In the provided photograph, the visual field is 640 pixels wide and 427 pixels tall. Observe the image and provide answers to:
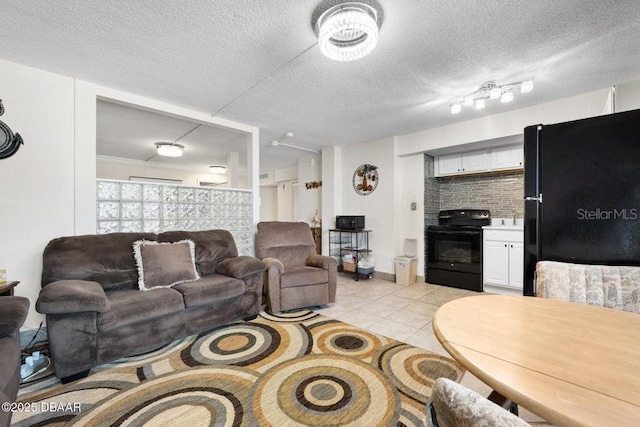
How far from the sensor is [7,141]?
2.27 meters

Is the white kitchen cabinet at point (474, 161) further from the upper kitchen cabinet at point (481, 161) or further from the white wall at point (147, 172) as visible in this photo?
the white wall at point (147, 172)

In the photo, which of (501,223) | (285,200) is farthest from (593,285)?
(285,200)

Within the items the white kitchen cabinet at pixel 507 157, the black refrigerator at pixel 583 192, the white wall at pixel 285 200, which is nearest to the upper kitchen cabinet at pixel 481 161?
the white kitchen cabinet at pixel 507 157

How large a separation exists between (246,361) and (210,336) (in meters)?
0.59

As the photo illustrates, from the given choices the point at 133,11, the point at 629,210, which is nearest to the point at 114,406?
the point at 133,11

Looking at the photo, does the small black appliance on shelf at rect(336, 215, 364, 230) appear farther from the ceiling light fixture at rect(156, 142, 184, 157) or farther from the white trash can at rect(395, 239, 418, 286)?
the ceiling light fixture at rect(156, 142, 184, 157)

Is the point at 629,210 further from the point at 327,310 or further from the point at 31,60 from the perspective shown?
the point at 31,60

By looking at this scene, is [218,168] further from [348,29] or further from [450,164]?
[348,29]

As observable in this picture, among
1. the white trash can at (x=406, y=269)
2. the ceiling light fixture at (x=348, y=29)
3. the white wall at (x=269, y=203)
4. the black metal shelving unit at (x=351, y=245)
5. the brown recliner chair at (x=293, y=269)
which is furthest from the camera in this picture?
the white wall at (x=269, y=203)

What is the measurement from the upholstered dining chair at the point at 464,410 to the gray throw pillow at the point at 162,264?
2.41 meters

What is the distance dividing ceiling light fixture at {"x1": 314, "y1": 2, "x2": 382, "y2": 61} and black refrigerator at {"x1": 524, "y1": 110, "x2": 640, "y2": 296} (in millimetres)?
1377

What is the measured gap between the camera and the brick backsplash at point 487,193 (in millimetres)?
3967

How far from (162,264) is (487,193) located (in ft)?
14.9

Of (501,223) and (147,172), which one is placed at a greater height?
(147,172)
